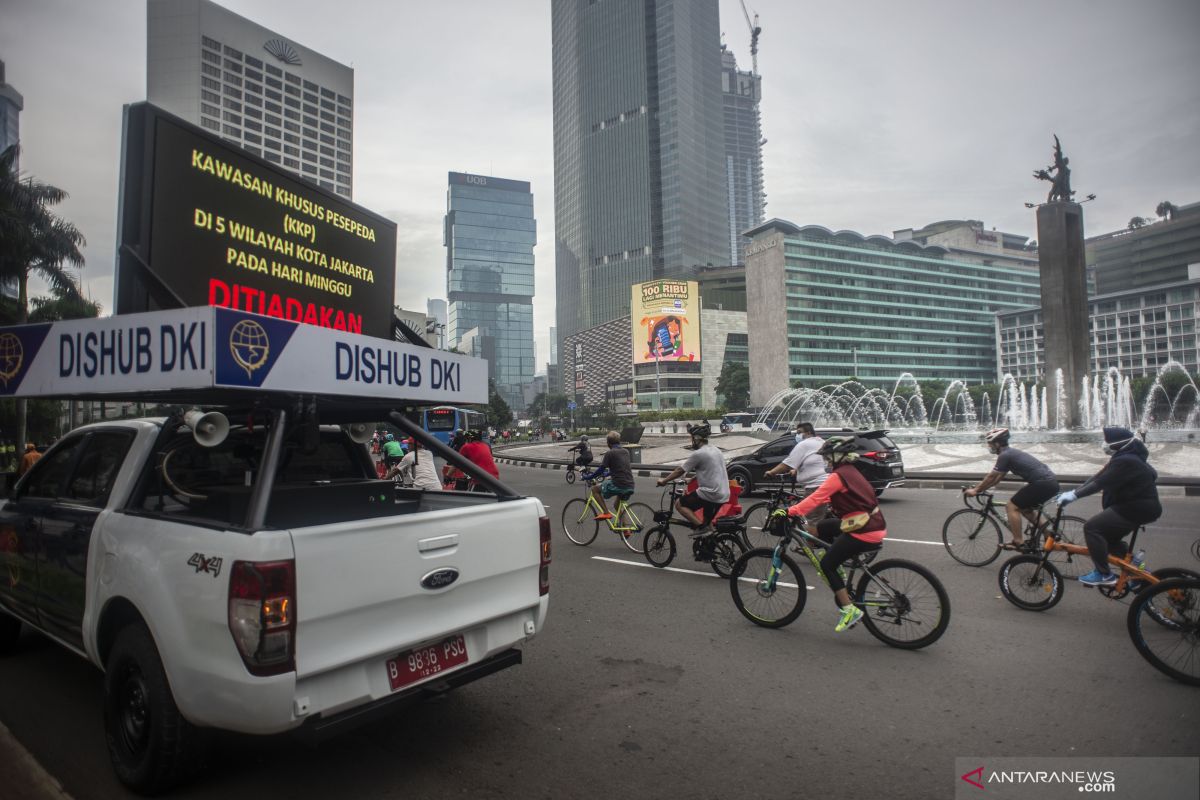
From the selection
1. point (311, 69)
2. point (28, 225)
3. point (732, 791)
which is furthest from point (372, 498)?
point (311, 69)

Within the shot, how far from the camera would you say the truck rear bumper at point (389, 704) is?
9.00 ft

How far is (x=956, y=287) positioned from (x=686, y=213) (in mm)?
62496

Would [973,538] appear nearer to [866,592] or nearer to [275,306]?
[866,592]

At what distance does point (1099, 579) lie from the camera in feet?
18.3

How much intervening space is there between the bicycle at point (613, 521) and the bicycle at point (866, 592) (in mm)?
3179

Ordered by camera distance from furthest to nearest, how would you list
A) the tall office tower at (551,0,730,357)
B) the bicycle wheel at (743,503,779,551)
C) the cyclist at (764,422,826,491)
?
1. the tall office tower at (551,0,730,357)
2. the bicycle wheel at (743,503,779,551)
3. the cyclist at (764,422,826,491)

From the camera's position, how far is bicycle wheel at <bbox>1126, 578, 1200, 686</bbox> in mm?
4234

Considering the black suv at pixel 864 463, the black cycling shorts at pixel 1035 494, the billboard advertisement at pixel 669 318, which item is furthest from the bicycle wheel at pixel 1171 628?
the billboard advertisement at pixel 669 318

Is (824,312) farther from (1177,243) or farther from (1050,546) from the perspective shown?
(1050,546)

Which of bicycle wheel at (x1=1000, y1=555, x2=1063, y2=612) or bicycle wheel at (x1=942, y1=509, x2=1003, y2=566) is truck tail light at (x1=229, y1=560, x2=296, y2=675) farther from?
bicycle wheel at (x1=942, y1=509, x2=1003, y2=566)

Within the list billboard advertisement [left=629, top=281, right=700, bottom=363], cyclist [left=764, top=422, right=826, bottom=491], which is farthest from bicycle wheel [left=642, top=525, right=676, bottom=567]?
billboard advertisement [left=629, top=281, right=700, bottom=363]

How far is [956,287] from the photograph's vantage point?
453ft

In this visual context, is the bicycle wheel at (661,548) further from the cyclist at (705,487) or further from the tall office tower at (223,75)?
the tall office tower at (223,75)

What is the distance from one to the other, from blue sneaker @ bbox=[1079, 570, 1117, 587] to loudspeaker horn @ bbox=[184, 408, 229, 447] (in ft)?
22.0
